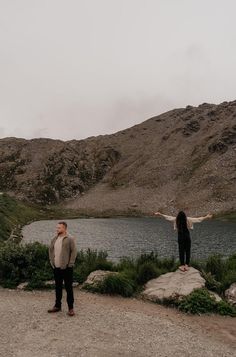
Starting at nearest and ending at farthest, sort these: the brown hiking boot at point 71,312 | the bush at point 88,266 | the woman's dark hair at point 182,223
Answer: the brown hiking boot at point 71,312 → the woman's dark hair at point 182,223 → the bush at point 88,266

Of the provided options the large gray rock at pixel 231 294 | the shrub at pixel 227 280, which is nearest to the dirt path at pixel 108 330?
the large gray rock at pixel 231 294

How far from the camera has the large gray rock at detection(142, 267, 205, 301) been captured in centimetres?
1928

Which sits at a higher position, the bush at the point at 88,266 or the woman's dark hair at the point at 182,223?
the woman's dark hair at the point at 182,223

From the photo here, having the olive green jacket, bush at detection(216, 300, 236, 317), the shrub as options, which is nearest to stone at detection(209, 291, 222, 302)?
bush at detection(216, 300, 236, 317)

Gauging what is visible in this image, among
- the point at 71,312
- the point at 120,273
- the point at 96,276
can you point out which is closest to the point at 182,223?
the point at 120,273

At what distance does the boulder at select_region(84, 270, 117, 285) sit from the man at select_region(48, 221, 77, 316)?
4.23 metres

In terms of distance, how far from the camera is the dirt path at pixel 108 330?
13.4 metres

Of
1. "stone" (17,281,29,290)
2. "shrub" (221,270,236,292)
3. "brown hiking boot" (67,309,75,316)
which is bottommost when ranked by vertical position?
"brown hiking boot" (67,309,75,316)

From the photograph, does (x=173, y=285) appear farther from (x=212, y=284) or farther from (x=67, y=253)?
(x=67, y=253)

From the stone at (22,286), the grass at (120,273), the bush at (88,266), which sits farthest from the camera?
the bush at (88,266)

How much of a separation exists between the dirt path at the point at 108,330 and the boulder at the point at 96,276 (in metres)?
1.69

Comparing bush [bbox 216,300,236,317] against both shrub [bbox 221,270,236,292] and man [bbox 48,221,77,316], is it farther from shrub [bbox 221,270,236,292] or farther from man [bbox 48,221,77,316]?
man [bbox 48,221,77,316]

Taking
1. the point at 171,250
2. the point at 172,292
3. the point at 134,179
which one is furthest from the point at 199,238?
the point at 134,179

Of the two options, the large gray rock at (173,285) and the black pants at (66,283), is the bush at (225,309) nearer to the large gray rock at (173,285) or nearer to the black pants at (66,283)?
the large gray rock at (173,285)
